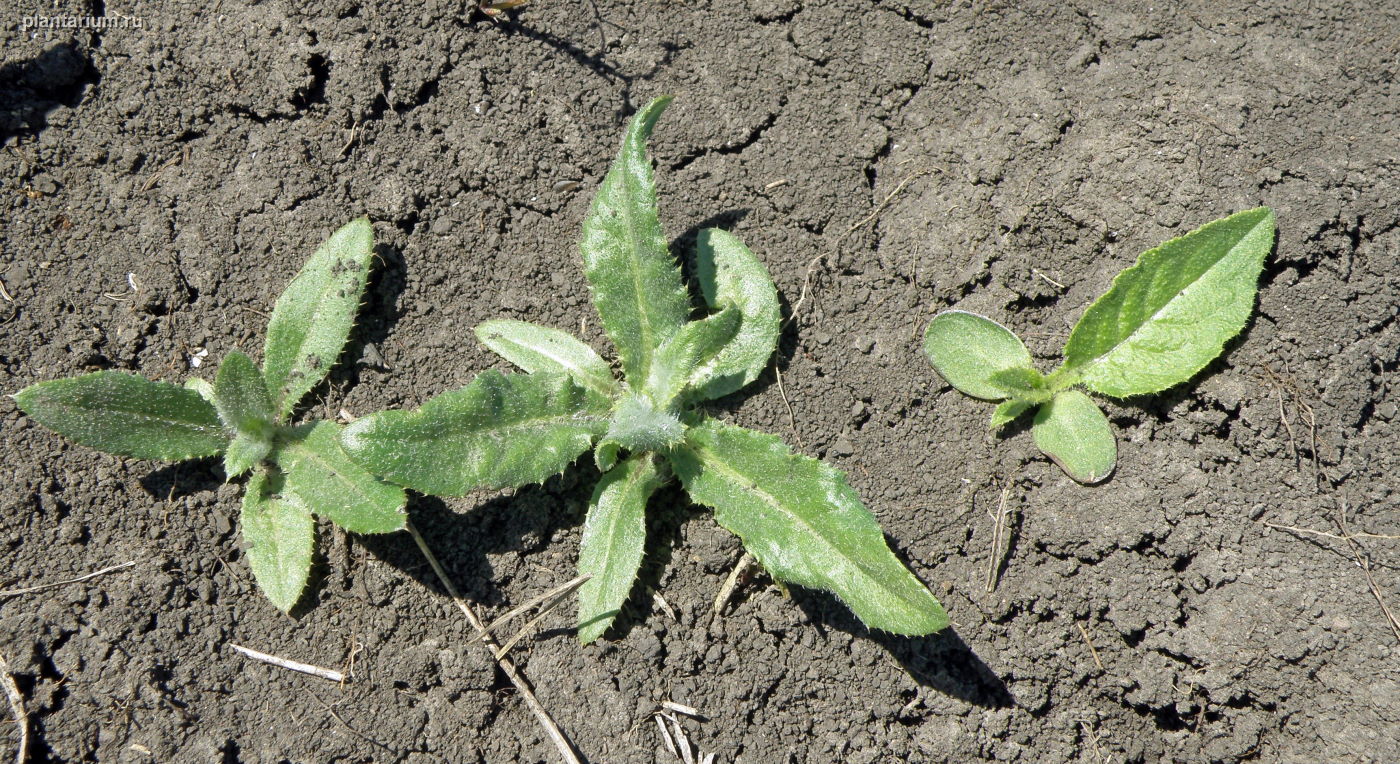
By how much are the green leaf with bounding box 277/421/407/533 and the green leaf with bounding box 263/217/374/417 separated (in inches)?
5.5

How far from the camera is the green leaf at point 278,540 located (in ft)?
8.08

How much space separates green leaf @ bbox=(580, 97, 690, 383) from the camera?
95.3 inches

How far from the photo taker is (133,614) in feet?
8.27

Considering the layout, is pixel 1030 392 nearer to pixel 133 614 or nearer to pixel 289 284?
pixel 289 284

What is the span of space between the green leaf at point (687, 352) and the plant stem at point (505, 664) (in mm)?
798

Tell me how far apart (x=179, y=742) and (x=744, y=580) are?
1.68 metres

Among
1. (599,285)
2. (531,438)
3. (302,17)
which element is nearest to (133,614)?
(531,438)

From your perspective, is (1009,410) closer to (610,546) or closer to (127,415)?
(610,546)

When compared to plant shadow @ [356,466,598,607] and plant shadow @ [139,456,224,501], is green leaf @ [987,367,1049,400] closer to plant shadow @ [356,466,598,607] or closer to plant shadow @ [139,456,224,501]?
plant shadow @ [356,466,598,607]

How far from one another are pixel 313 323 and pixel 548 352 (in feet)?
2.35

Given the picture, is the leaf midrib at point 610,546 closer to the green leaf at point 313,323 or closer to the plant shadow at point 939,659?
the plant shadow at point 939,659

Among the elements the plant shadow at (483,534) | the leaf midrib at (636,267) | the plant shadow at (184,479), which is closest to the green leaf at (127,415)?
the plant shadow at (184,479)

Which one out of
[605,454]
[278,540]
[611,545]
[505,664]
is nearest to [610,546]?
[611,545]

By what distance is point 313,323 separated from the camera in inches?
102
